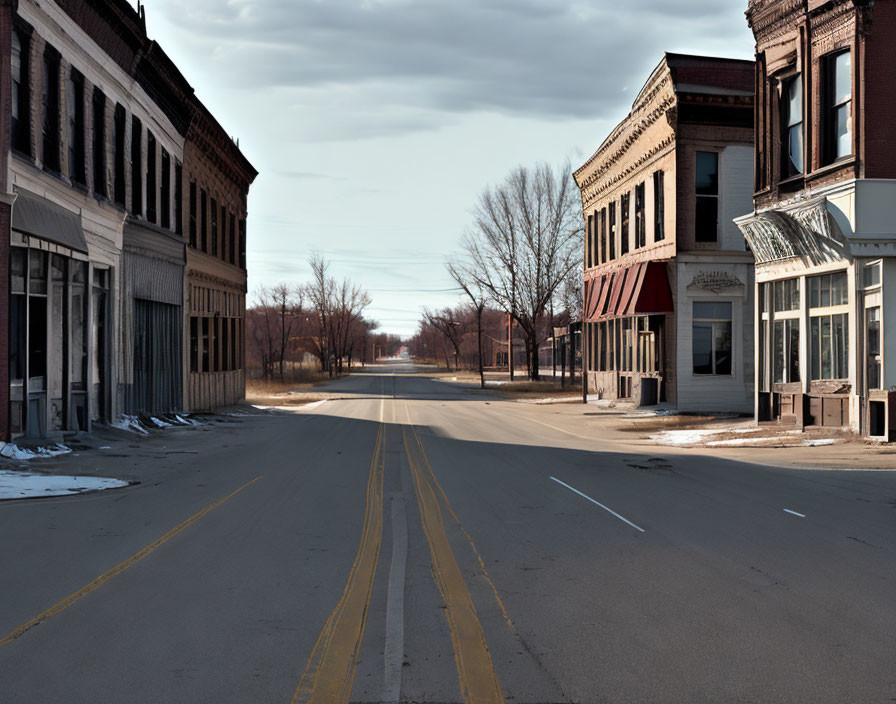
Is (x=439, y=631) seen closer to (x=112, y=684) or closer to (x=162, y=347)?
(x=112, y=684)

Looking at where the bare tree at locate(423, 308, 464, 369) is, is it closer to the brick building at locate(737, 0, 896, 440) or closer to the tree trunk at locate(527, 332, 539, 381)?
the tree trunk at locate(527, 332, 539, 381)

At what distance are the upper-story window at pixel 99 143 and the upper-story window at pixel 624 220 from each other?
21.0 m

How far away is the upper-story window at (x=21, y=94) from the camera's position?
17.2 meters

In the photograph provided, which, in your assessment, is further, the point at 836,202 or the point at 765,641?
the point at 836,202

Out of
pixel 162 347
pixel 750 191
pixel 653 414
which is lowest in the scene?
pixel 653 414

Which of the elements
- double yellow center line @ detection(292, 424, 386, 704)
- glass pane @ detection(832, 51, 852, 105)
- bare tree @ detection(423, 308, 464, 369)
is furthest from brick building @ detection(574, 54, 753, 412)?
bare tree @ detection(423, 308, 464, 369)

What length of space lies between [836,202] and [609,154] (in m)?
19.5

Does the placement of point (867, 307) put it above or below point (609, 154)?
below

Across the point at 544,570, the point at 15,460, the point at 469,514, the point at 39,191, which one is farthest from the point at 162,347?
the point at 544,570

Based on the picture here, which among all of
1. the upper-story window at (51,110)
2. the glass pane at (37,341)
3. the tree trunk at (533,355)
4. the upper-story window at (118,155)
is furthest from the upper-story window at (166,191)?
the tree trunk at (533,355)

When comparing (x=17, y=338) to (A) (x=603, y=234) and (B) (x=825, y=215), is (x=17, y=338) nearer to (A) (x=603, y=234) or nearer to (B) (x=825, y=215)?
(B) (x=825, y=215)

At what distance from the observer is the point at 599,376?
4084 cm

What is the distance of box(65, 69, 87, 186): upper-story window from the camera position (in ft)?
66.6

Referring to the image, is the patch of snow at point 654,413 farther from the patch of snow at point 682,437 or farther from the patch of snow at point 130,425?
the patch of snow at point 130,425
